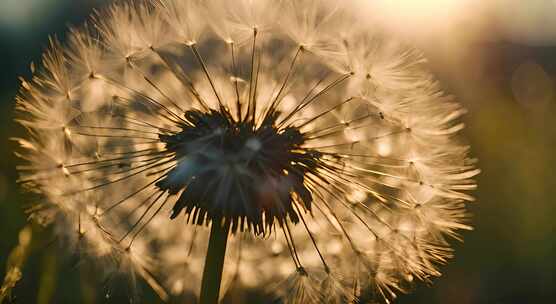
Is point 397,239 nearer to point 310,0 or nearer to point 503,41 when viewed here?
point 310,0

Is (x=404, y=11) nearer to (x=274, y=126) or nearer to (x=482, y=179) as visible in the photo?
(x=274, y=126)

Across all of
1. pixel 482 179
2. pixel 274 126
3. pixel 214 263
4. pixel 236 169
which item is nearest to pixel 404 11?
pixel 274 126

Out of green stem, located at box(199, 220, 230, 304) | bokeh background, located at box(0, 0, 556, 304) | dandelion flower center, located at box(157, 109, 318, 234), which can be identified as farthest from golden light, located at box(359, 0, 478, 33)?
green stem, located at box(199, 220, 230, 304)

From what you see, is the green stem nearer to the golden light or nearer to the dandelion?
the dandelion

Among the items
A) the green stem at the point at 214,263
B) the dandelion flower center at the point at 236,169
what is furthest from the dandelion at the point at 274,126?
the green stem at the point at 214,263

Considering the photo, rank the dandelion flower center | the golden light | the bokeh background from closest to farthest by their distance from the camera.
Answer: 1. the dandelion flower center
2. the golden light
3. the bokeh background

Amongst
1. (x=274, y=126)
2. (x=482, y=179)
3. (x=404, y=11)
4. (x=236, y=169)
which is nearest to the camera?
(x=236, y=169)
